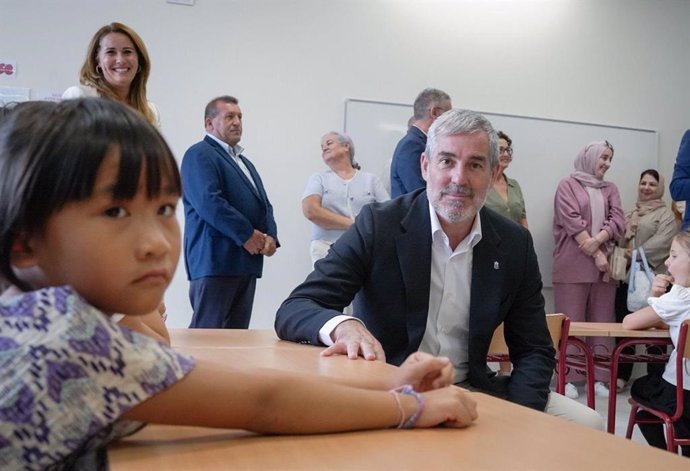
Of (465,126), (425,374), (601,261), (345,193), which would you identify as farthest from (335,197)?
(425,374)

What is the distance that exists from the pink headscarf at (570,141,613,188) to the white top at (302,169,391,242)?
6.91 feet

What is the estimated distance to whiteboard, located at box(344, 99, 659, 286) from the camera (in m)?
5.76

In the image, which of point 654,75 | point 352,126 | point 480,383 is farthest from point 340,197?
point 654,75

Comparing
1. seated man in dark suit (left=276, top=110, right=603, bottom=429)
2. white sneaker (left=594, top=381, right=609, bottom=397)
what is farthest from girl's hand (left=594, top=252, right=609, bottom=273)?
seated man in dark suit (left=276, top=110, right=603, bottom=429)

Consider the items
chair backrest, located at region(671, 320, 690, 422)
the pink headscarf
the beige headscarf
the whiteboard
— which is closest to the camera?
chair backrest, located at region(671, 320, 690, 422)

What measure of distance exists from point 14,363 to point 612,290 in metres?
5.92

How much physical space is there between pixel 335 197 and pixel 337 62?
4.75 feet

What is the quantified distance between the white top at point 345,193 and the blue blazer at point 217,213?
3.11ft

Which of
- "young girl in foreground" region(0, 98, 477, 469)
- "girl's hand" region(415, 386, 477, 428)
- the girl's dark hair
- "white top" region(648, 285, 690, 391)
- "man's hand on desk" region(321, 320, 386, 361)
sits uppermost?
the girl's dark hair

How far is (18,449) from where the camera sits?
66 cm

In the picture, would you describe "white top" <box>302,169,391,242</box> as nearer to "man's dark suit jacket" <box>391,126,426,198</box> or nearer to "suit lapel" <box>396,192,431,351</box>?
"man's dark suit jacket" <box>391,126,426,198</box>

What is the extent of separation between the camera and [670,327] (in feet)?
10.6

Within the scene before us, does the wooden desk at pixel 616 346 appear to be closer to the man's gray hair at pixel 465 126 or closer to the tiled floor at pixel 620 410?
the tiled floor at pixel 620 410

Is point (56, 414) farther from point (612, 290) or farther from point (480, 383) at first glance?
point (612, 290)
